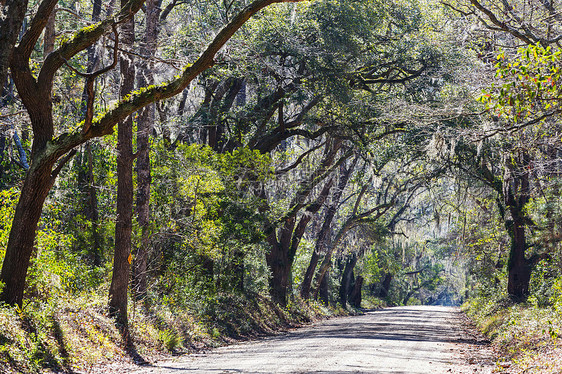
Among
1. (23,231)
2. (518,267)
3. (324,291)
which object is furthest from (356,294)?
(23,231)

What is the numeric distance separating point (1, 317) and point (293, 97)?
41.1ft

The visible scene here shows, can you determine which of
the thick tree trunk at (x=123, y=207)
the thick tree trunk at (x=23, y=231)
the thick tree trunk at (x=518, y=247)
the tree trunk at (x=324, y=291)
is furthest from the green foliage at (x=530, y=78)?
the tree trunk at (x=324, y=291)

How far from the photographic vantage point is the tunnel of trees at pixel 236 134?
10.3 m

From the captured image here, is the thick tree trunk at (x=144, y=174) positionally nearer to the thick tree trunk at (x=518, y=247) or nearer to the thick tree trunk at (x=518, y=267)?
the thick tree trunk at (x=518, y=247)

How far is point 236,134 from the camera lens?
67.6 ft

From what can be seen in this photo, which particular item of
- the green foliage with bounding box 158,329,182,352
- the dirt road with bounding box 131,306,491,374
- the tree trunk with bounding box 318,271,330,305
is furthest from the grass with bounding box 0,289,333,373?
the tree trunk with bounding box 318,271,330,305

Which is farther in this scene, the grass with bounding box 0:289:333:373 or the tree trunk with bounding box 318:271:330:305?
the tree trunk with bounding box 318:271:330:305

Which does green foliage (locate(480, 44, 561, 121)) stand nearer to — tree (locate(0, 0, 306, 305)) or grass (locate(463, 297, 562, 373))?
tree (locate(0, 0, 306, 305))

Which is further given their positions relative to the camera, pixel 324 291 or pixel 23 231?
pixel 324 291

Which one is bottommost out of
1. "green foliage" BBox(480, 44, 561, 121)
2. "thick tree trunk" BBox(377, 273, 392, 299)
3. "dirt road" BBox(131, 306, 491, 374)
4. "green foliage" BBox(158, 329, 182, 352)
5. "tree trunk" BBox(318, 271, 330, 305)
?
"thick tree trunk" BBox(377, 273, 392, 299)

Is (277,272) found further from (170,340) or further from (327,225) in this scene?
(170,340)

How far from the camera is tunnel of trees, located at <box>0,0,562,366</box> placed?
33.9ft

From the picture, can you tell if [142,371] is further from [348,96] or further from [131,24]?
[348,96]

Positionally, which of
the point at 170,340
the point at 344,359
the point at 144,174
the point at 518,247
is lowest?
the point at 344,359
